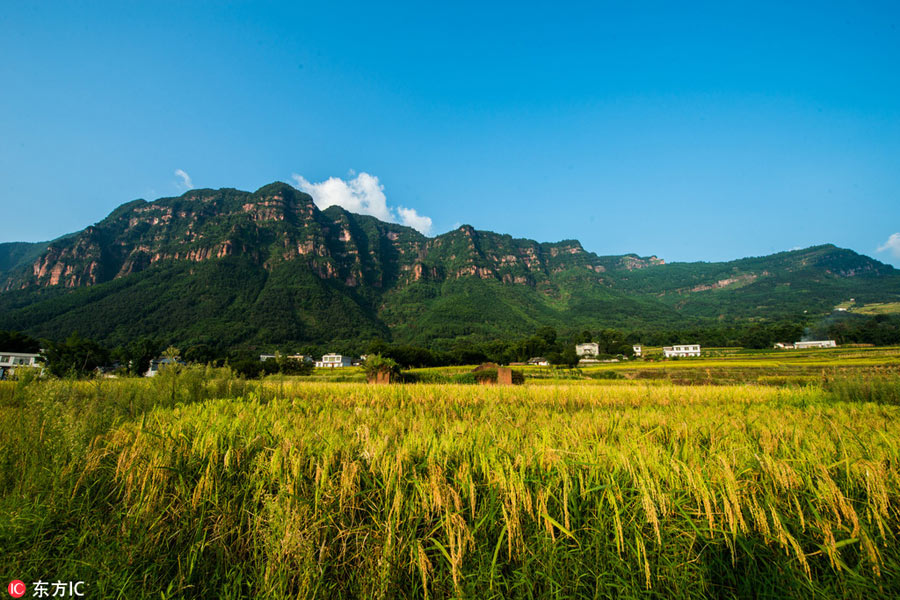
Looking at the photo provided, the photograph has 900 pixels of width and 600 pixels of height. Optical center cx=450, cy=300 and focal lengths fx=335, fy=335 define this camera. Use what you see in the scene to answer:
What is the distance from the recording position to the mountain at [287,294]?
107125 millimetres

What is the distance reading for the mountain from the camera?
10712 centimetres

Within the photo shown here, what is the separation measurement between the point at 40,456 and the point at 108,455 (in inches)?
31.1

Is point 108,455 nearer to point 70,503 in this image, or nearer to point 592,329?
point 70,503

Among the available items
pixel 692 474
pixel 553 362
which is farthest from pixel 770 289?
pixel 692 474

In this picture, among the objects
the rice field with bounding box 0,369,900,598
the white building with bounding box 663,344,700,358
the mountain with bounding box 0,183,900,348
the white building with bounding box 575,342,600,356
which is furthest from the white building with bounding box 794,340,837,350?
the rice field with bounding box 0,369,900,598

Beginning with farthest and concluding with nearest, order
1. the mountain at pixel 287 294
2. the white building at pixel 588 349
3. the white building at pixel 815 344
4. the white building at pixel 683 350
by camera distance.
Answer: the mountain at pixel 287 294, the white building at pixel 588 349, the white building at pixel 683 350, the white building at pixel 815 344

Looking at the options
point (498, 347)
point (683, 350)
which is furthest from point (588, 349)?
point (498, 347)

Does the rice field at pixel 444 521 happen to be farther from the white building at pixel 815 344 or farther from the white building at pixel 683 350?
the white building at pixel 815 344

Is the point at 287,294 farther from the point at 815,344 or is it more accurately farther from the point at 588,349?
the point at 815,344

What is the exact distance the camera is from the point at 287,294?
13400 cm

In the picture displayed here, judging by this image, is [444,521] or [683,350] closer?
[444,521]

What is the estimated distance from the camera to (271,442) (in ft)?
10.2

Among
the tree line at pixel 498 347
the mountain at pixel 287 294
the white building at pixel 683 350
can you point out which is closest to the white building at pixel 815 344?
the tree line at pixel 498 347

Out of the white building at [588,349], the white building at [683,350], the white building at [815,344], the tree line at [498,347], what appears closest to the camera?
the tree line at [498,347]
